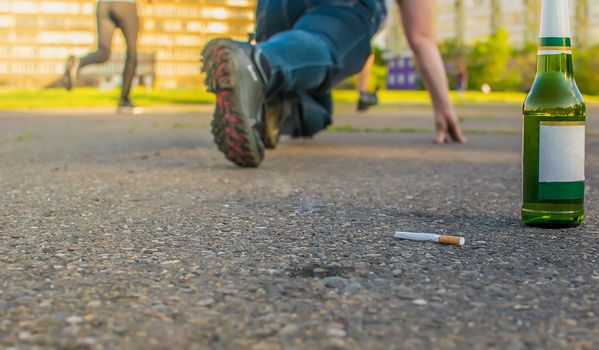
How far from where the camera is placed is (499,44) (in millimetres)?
29703

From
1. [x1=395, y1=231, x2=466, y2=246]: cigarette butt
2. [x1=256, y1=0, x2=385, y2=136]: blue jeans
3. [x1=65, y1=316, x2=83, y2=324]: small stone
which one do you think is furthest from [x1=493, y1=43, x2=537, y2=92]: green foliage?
[x1=65, y1=316, x2=83, y2=324]: small stone

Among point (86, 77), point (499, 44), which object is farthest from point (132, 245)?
point (86, 77)

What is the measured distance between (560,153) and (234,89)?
1.08 meters

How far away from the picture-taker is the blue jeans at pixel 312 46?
264 cm

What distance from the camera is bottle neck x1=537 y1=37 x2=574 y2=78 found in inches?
65.0

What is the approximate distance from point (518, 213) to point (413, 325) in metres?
0.98

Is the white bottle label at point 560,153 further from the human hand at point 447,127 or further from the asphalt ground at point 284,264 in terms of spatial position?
the human hand at point 447,127

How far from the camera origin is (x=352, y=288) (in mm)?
1126

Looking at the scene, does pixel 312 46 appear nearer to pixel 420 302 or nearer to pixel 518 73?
pixel 420 302

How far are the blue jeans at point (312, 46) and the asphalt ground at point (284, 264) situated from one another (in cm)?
35

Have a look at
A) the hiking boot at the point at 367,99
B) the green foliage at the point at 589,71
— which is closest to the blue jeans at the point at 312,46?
the hiking boot at the point at 367,99

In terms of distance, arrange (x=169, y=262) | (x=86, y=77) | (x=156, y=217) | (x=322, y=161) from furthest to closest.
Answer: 1. (x=86, y=77)
2. (x=322, y=161)
3. (x=156, y=217)
4. (x=169, y=262)

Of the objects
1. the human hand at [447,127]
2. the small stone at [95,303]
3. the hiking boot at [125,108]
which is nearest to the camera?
the small stone at [95,303]

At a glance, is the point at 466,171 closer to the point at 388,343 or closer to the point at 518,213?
the point at 518,213
